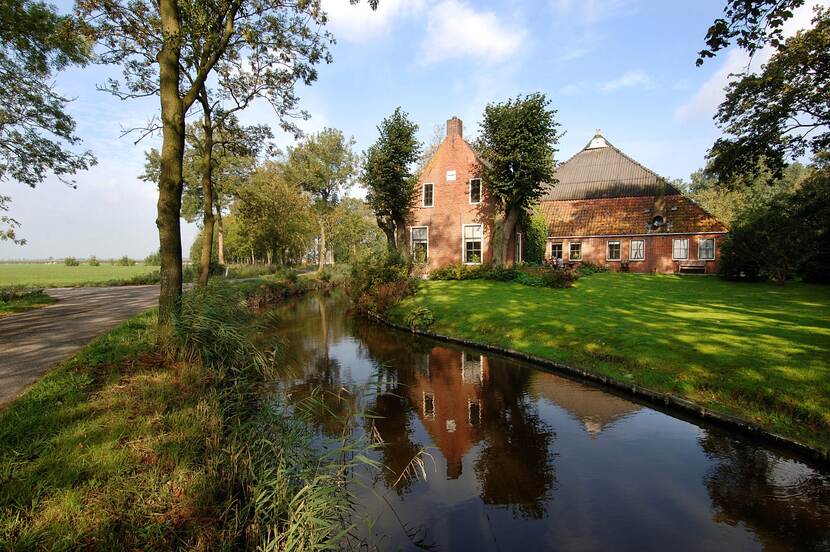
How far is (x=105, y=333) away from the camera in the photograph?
26.1 ft

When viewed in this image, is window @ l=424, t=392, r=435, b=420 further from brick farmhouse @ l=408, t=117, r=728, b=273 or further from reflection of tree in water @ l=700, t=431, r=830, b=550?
brick farmhouse @ l=408, t=117, r=728, b=273

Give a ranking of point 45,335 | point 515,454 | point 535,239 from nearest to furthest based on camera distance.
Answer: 1. point 515,454
2. point 45,335
3. point 535,239

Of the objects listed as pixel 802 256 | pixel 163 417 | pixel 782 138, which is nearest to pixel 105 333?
pixel 163 417

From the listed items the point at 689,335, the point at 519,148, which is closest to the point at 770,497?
the point at 689,335

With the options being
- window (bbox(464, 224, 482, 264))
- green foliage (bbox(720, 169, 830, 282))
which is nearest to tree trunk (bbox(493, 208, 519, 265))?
window (bbox(464, 224, 482, 264))

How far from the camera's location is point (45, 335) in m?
7.96

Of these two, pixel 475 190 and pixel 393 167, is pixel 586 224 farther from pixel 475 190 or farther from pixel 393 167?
pixel 393 167

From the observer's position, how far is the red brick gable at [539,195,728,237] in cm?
2647

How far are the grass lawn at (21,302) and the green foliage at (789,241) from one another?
1275 inches

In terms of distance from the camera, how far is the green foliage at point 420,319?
14.4 meters

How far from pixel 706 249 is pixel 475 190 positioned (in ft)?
55.2

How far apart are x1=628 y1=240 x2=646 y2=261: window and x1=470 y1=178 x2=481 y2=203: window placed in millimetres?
12526

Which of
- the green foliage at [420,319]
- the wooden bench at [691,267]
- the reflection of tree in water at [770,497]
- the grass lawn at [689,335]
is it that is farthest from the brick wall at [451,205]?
the reflection of tree in water at [770,497]

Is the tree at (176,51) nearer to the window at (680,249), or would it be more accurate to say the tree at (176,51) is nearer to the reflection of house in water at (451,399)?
the reflection of house in water at (451,399)
